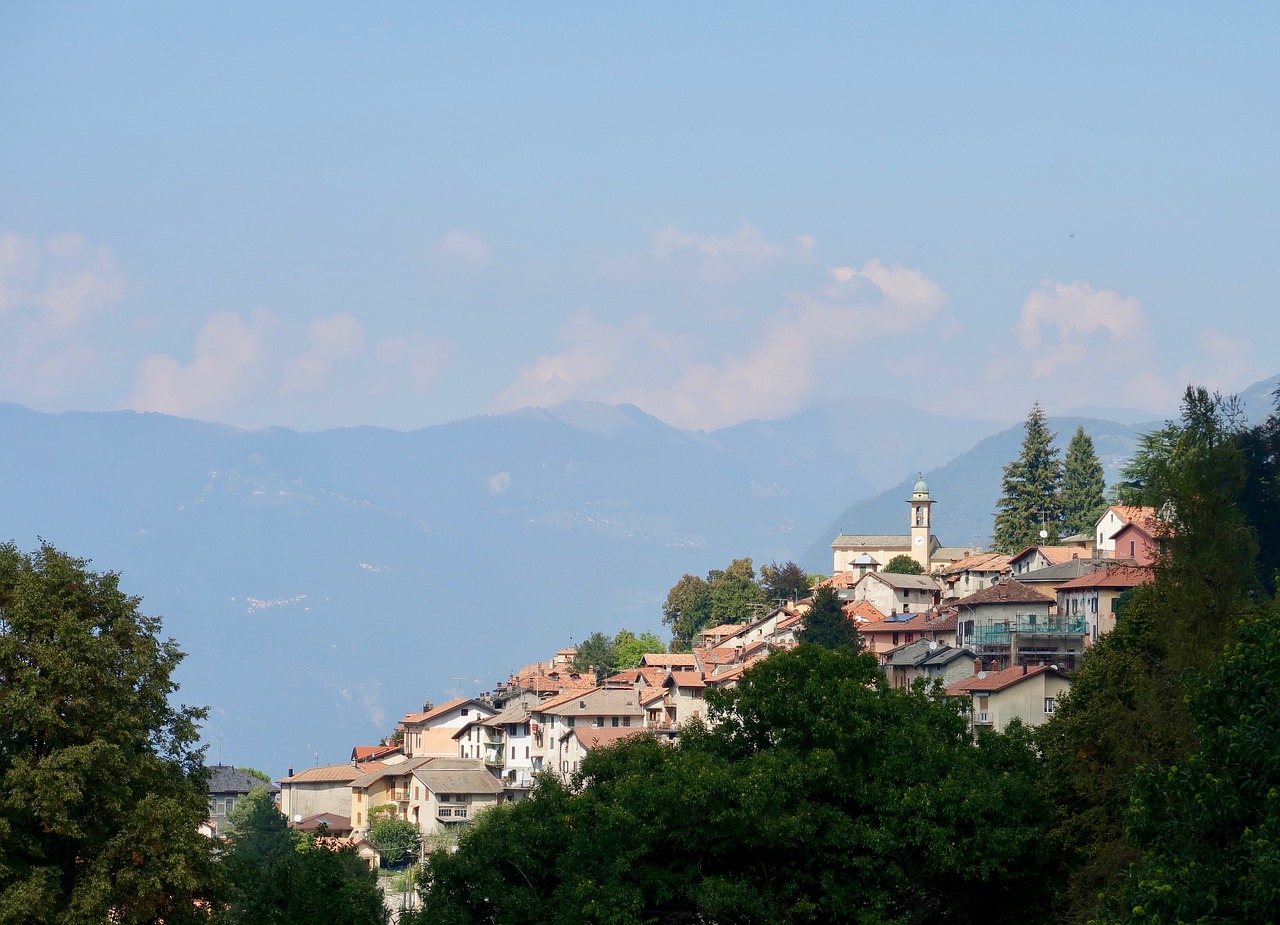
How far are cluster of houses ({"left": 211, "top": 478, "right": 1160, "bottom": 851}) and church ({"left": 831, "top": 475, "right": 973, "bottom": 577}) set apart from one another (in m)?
0.30

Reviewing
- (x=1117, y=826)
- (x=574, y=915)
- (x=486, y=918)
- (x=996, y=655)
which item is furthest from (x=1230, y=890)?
(x=996, y=655)

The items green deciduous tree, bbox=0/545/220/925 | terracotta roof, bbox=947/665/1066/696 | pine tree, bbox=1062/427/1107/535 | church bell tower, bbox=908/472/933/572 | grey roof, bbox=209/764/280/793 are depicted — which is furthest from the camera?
church bell tower, bbox=908/472/933/572

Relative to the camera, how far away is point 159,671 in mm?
31266

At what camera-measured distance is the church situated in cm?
14391

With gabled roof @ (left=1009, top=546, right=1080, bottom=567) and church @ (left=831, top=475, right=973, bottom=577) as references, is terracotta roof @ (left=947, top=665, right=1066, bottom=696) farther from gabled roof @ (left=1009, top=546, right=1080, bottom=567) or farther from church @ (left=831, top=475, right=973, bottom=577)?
church @ (left=831, top=475, right=973, bottom=577)

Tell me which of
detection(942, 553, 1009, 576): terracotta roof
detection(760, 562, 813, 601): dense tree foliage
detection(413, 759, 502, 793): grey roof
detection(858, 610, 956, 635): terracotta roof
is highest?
detection(760, 562, 813, 601): dense tree foliage

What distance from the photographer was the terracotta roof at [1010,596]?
77688 millimetres

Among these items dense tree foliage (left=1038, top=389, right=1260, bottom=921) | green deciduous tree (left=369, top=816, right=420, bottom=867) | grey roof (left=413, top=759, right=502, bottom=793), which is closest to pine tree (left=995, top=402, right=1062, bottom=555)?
grey roof (left=413, top=759, right=502, bottom=793)

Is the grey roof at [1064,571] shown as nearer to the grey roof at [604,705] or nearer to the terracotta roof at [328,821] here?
the grey roof at [604,705]

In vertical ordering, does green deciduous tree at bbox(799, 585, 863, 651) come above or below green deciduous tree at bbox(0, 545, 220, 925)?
above

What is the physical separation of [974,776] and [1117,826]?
3.11 meters

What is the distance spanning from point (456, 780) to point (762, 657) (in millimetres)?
23138

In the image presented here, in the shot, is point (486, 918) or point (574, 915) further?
point (486, 918)

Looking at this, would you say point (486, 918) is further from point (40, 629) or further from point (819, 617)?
point (819, 617)
